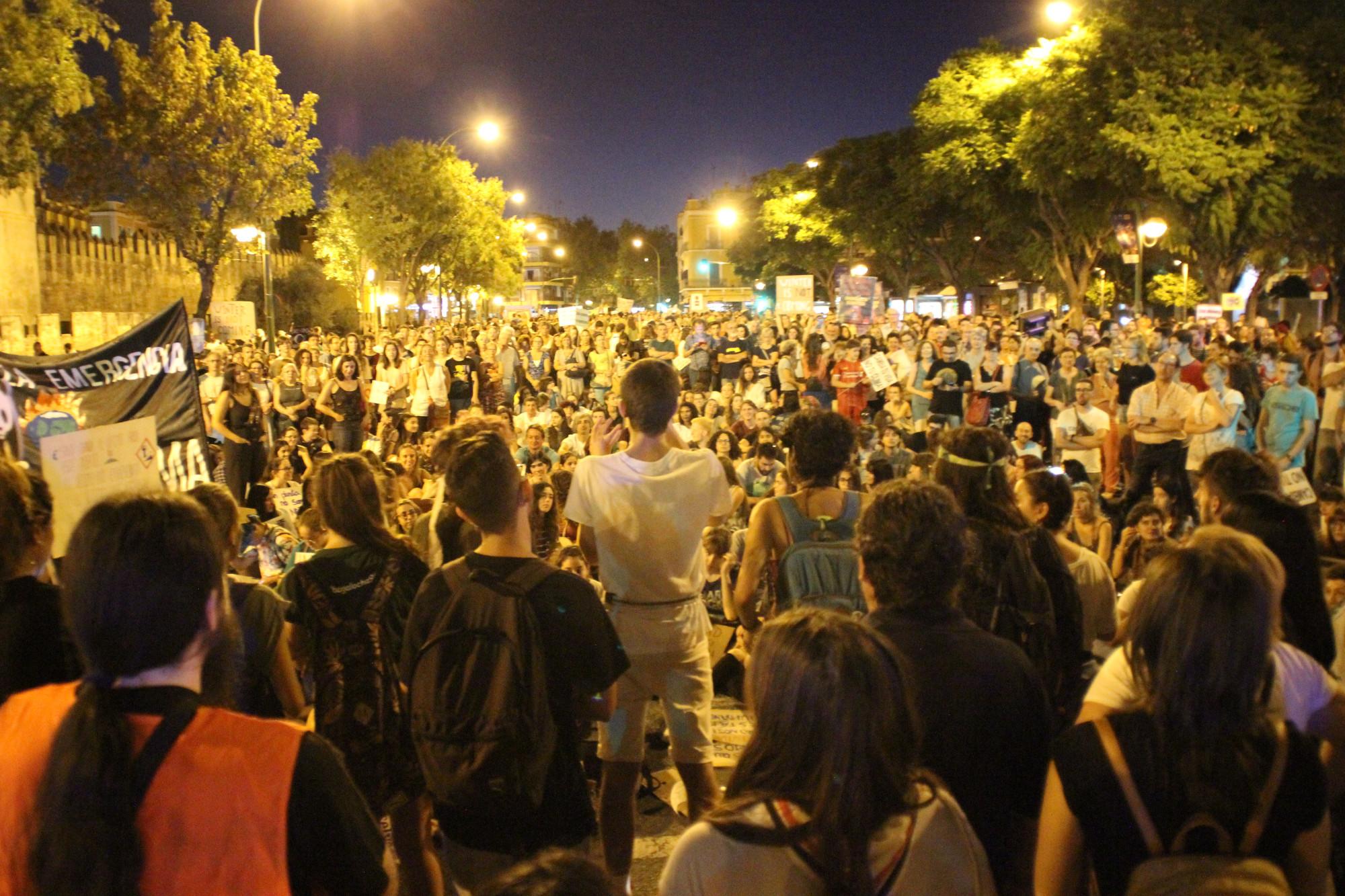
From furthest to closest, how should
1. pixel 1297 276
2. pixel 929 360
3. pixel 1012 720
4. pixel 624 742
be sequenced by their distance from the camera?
pixel 1297 276 → pixel 929 360 → pixel 624 742 → pixel 1012 720

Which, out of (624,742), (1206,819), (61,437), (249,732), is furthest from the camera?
(61,437)

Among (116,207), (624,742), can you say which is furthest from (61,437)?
(116,207)

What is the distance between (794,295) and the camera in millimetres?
25734

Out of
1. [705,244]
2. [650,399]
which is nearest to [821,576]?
[650,399]

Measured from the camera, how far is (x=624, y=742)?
393cm

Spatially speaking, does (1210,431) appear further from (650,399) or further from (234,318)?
(234,318)

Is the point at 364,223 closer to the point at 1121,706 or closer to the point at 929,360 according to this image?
the point at 929,360

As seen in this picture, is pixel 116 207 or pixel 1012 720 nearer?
pixel 1012 720

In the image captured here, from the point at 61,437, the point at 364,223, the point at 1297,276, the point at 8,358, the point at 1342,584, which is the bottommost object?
the point at 1342,584

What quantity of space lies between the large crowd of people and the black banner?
1140 millimetres

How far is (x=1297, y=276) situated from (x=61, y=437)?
4250cm

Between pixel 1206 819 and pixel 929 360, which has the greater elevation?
pixel 929 360

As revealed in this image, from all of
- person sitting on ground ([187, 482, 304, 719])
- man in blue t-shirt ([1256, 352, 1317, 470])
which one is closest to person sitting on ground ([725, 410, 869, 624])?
person sitting on ground ([187, 482, 304, 719])

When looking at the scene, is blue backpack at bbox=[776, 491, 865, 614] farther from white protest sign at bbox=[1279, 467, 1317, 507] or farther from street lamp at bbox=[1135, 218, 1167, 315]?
street lamp at bbox=[1135, 218, 1167, 315]
